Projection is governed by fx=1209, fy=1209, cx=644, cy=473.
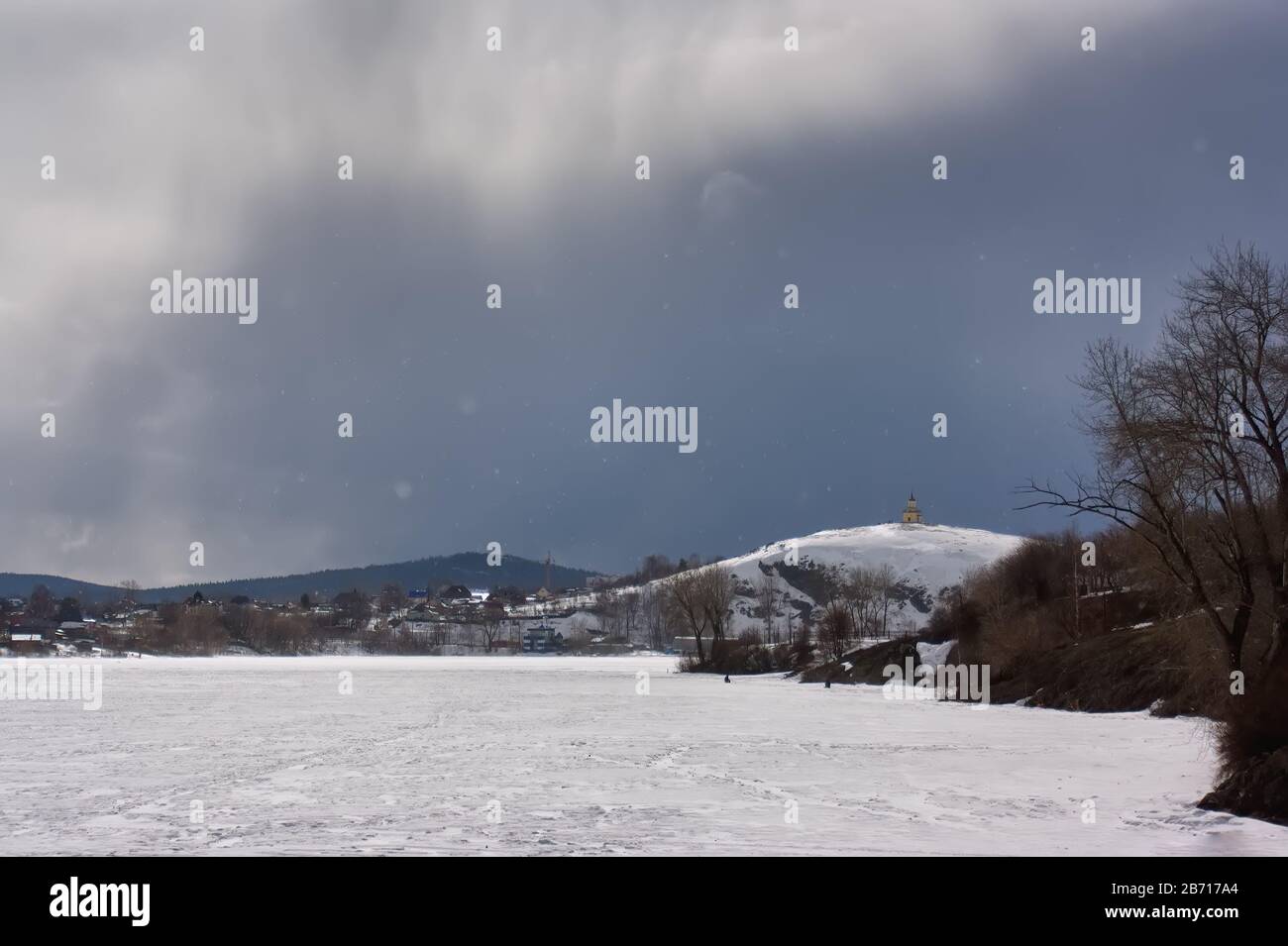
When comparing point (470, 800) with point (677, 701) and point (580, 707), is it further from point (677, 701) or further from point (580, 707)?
point (677, 701)

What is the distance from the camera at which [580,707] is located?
175 ft

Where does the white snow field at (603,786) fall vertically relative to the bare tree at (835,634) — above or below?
above

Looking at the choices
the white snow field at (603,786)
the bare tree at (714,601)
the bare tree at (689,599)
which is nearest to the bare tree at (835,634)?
the bare tree at (714,601)

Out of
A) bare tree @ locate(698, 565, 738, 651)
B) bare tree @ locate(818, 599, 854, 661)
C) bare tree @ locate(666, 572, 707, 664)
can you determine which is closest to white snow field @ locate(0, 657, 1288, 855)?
bare tree @ locate(818, 599, 854, 661)

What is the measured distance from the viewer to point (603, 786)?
23.1 meters

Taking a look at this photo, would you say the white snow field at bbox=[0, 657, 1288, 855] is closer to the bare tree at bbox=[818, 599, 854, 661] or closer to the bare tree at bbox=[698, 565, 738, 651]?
the bare tree at bbox=[818, 599, 854, 661]

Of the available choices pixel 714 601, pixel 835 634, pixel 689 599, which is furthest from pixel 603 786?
pixel 689 599

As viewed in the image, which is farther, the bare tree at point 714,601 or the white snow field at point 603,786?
the bare tree at point 714,601

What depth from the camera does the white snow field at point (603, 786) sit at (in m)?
16.8

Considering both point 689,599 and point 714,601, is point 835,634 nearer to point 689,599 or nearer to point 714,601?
point 714,601

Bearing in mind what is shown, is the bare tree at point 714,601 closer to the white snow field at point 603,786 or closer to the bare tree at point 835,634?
the bare tree at point 835,634

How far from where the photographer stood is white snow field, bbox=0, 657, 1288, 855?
1675 centimetres

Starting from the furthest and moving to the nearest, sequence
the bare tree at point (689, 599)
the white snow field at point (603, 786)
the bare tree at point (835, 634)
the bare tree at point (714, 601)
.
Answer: the bare tree at point (689, 599)
the bare tree at point (714, 601)
the bare tree at point (835, 634)
the white snow field at point (603, 786)
